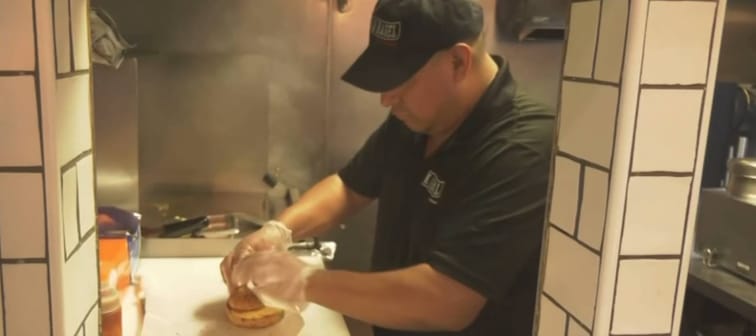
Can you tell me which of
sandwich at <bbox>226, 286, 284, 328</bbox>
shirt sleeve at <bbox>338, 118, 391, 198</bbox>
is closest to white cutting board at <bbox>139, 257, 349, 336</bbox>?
sandwich at <bbox>226, 286, 284, 328</bbox>

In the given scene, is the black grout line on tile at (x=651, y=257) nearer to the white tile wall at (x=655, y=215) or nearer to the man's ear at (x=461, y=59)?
the white tile wall at (x=655, y=215)

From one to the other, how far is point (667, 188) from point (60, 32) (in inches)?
17.6

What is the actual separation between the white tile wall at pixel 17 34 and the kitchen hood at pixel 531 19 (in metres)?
1.62

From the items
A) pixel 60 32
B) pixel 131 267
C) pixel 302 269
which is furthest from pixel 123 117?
pixel 60 32

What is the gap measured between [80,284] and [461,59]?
97 centimetres

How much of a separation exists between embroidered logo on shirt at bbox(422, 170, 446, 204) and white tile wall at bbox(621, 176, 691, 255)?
0.87m

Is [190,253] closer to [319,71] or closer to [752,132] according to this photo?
[319,71]

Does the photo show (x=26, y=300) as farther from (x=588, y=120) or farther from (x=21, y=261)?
(x=588, y=120)

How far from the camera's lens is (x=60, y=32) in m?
0.50

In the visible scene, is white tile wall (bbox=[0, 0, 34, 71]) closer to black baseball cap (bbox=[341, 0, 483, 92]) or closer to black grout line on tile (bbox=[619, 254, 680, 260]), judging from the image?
black grout line on tile (bbox=[619, 254, 680, 260])

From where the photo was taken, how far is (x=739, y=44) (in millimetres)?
2193

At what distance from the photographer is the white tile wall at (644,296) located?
545 mm

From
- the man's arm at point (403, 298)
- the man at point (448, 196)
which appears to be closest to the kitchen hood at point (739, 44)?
the man at point (448, 196)

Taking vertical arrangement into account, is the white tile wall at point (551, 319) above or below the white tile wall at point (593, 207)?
below
